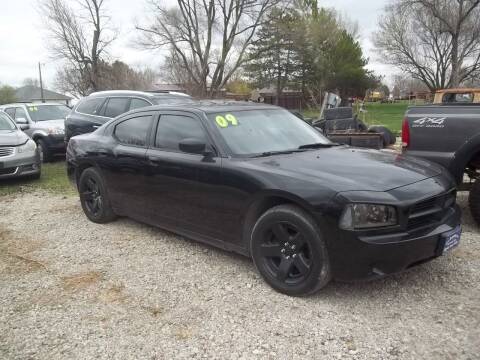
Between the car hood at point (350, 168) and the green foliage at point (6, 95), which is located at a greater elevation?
the car hood at point (350, 168)

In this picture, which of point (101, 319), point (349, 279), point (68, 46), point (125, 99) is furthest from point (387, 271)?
point (68, 46)

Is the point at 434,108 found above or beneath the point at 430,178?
above

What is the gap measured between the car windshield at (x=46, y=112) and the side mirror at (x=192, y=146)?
30.0 feet

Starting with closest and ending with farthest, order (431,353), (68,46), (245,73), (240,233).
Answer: (431,353)
(240,233)
(68,46)
(245,73)

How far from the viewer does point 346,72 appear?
46.8 metres

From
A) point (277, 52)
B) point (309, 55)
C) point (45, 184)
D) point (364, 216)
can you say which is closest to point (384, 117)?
point (277, 52)

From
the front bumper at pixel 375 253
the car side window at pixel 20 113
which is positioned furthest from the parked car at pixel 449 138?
the car side window at pixel 20 113

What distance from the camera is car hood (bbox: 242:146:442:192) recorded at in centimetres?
327

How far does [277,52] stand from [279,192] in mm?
34878

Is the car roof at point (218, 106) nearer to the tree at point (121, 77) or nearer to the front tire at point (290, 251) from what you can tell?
the front tire at point (290, 251)

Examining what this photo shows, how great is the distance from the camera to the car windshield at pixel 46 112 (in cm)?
1177

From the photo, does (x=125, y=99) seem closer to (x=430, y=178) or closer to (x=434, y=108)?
(x=434, y=108)

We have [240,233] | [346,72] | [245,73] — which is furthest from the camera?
[346,72]

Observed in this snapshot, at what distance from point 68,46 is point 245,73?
16.6m
